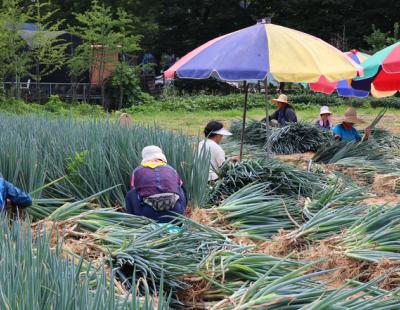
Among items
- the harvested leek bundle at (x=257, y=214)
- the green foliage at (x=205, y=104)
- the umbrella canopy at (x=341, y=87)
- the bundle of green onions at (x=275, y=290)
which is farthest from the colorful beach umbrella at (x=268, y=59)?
the green foliage at (x=205, y=104)

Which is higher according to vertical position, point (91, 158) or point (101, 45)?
point (101, 45)

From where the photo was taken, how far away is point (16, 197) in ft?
11.8

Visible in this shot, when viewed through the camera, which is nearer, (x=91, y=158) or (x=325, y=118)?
(x=91, y=158)

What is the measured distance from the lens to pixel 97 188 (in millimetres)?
4355

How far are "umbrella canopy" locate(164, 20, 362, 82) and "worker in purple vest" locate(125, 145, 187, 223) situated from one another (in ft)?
5.02

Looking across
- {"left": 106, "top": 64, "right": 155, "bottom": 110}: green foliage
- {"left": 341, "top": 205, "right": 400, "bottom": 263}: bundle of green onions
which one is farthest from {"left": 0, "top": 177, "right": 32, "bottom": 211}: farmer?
{"left": 106, "top": 64, "right": 155, "bottom": 110}: green foliage

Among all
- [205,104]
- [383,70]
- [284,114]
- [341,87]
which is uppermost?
[383,70]

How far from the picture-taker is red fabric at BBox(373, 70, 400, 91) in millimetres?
7293

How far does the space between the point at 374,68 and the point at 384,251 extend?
11.2 ft

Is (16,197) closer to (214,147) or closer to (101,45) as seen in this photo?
(214,147)

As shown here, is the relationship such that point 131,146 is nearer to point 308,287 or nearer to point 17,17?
point 308,287

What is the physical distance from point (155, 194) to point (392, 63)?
323 cm

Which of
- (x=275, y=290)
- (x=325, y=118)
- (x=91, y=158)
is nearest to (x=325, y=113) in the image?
(x=325, y=118)

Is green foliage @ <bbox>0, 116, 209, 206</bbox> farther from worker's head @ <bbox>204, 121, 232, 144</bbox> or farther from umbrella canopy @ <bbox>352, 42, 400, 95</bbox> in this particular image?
umbrella canopy @ <bbox>352, 42, 400, 95</bbox>
